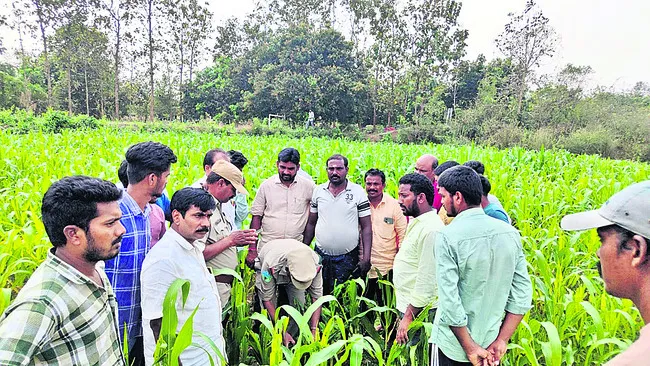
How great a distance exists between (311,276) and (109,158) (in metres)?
6.99

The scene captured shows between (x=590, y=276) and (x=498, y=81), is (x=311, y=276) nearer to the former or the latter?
(x=590, y=276)

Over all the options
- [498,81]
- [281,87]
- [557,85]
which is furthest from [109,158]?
[498,81]

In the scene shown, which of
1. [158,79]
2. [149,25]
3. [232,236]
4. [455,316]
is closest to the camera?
[455,316]

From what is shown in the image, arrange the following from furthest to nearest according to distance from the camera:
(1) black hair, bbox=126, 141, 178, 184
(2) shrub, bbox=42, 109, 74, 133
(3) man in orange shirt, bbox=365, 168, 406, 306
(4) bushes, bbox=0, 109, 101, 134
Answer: (2) shrub, bbox=42, 109, 74, 133 → (4) bushes, bbox=0, 109, 101, 134 → (3) man in orange shirt, bbox=365, 168, 406, 306 → (1) black hair, bbox=126, 141, 178, 184

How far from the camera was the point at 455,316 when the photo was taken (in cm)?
179

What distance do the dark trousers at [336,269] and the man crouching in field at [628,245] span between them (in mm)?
2319

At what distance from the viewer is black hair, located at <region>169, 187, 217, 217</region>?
6.40 ft

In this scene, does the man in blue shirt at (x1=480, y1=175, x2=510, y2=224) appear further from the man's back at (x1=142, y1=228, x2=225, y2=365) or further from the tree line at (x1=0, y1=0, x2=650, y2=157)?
the tree line at (x1=0, y1=0, x2=650, y2=157)

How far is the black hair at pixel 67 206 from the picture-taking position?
1.30 metres

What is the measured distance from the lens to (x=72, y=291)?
126 cm

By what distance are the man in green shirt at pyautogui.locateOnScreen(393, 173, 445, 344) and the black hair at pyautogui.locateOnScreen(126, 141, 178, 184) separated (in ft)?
4.78

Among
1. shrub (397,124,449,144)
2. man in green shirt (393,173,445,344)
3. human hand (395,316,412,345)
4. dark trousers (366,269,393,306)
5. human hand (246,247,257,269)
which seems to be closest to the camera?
man in green shirt (393,173,445,344)

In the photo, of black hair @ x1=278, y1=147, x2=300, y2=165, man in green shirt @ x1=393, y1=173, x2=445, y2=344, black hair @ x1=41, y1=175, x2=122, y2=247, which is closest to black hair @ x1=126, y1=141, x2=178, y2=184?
black hair @ x1=41, y1=175, x2=122, y2=247

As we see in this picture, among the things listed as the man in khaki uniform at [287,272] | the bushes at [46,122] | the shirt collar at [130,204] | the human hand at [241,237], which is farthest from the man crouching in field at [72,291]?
the bushes at [46,122]
